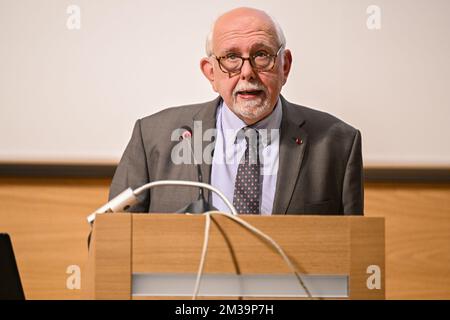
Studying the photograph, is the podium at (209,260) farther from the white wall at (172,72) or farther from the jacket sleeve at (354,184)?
the white wall at (172,72)

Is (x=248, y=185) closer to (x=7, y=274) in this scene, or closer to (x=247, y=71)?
(x=247, y=71)

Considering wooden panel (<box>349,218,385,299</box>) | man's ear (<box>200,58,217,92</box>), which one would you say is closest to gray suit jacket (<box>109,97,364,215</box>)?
man's ear (<box>200,58,217,92</box>)

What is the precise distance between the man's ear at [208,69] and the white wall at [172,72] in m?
0.04

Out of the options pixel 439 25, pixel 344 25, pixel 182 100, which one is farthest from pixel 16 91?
pixel 439 25

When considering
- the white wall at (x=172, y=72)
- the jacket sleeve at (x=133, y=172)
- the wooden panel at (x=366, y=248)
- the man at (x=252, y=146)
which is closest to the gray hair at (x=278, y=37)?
the man at (x=252, y=146)

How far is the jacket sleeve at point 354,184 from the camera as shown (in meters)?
2.34

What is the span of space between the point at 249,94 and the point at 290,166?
0.85 feet

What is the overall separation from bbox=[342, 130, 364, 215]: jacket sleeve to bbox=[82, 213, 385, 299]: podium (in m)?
1.00

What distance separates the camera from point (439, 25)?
270 centimetres

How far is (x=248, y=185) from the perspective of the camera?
90.0 inches

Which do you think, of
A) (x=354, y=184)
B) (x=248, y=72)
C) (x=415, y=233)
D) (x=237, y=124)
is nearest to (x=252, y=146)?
(x=237, y=124)

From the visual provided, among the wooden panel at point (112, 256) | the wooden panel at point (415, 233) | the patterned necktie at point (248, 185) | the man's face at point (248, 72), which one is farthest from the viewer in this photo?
the wooden panel at point (415, 233)
